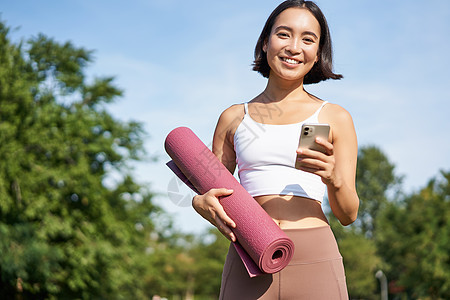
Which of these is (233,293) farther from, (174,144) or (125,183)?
(125,183)

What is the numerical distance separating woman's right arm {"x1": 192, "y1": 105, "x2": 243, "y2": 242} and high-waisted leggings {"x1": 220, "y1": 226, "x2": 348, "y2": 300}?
0.28m

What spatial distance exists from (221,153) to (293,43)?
0.68 metres

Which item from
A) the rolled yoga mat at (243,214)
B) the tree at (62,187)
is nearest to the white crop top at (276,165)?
the rolled yoga mat at (243,214)

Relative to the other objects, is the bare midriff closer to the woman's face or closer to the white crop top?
the white crop top

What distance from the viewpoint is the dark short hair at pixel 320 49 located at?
2.71m

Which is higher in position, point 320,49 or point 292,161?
point 320,49

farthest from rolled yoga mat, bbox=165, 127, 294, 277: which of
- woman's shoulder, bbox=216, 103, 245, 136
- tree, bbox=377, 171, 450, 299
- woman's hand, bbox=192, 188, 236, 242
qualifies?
tree, bbox=377, 171, 450, 299

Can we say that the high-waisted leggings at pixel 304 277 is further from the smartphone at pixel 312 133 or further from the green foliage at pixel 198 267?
the green foliage at pixel 198 267

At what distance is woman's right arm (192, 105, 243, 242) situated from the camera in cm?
235

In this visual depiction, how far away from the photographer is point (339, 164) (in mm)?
2480

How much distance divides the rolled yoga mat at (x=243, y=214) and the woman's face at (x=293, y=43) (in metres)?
0.58

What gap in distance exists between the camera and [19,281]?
2111 centimetres

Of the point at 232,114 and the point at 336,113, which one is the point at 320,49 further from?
the point at 232,114

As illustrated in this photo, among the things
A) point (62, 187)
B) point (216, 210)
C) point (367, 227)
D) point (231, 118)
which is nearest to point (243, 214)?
point (216, 210)
